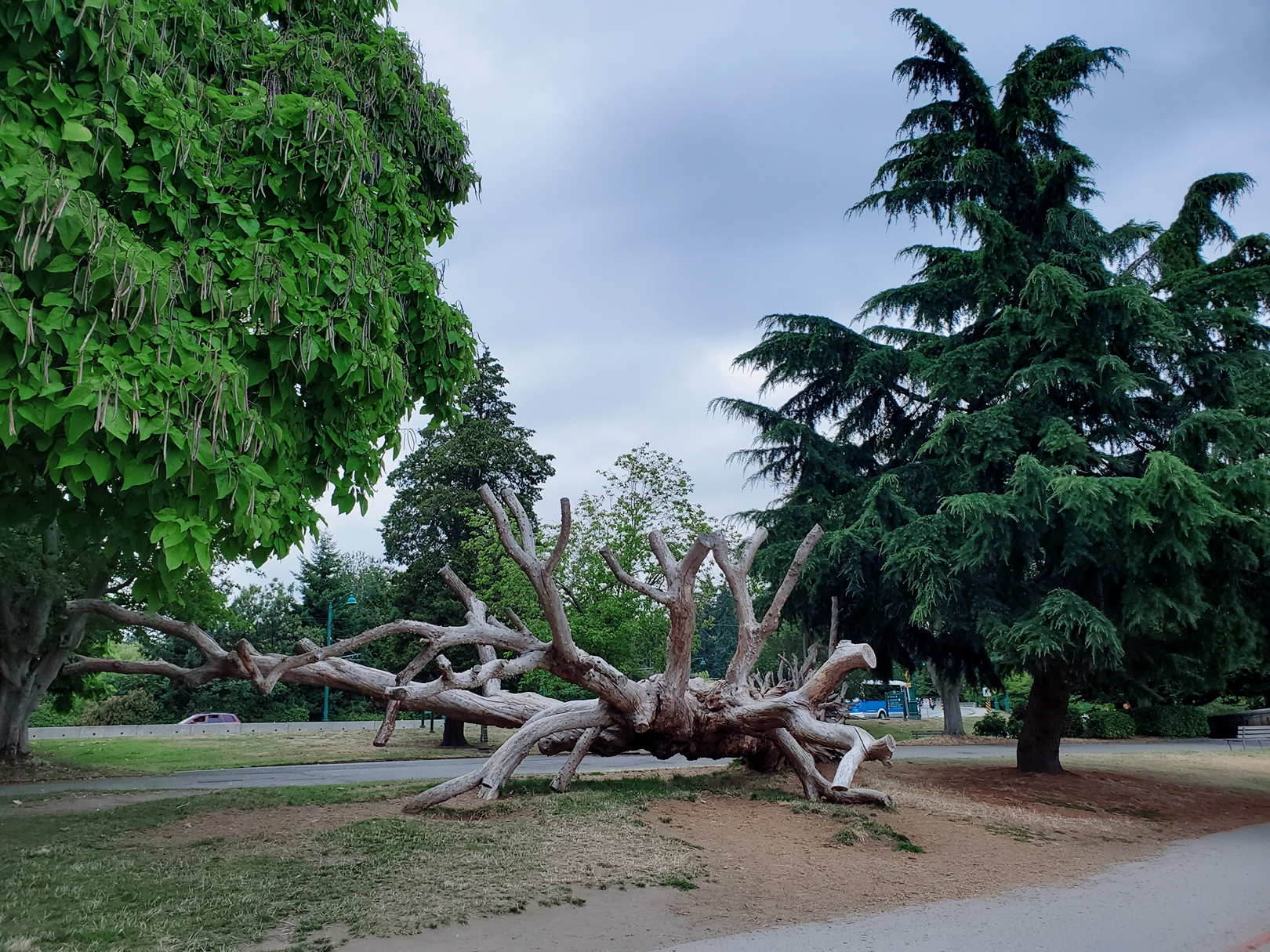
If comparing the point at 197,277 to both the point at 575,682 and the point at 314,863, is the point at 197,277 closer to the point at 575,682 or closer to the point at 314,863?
the point at 314,863

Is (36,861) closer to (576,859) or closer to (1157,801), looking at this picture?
(576,859)

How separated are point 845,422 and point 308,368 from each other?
14737 mm

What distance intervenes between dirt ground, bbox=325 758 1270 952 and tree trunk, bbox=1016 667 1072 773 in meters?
1.28

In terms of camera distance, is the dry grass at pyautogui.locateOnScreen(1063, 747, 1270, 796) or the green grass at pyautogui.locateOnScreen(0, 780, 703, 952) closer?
the green grass at pyautogui.locateOnScreen(0, 780, 703, 952)

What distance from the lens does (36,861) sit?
6848 millimetres

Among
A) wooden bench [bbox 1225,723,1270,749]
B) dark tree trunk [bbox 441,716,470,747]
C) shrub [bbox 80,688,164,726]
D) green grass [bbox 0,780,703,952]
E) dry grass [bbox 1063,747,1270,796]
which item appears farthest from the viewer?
shrub [bbox 80,688,164,726]

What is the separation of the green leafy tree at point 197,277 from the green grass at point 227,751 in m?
15.0

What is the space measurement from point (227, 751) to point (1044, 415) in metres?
22.1

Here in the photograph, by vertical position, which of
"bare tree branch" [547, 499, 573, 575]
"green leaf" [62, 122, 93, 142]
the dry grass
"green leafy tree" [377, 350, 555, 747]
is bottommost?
the dry grass

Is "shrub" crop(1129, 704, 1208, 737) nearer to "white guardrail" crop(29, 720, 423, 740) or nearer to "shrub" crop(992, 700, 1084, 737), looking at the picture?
"shrub" crop(992, 700, 1084, 737)

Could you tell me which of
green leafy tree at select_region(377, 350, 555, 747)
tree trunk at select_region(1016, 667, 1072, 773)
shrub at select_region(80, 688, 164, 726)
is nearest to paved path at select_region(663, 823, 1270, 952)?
tree trunk at select_region(1016, 667, 1072, 773)

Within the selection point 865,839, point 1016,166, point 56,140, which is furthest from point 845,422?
point 56,140

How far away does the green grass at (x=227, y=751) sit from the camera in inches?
759

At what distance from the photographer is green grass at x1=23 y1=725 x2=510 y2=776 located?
63.3 ft
